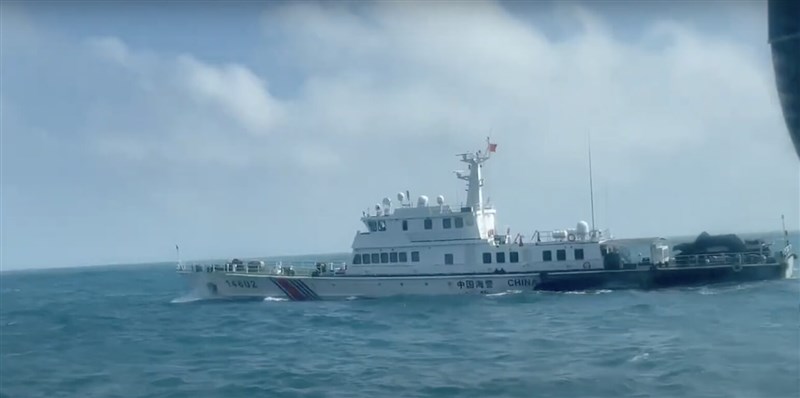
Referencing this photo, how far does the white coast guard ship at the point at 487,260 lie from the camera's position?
25797 mm

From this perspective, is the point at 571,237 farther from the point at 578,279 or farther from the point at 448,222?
the point at 448,222

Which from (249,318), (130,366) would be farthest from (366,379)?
(249,318)

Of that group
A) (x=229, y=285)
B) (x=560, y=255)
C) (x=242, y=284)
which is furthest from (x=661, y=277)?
(x=229, y=285)

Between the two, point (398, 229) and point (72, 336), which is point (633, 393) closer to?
point (398, 229)

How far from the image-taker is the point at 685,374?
11.7 metres

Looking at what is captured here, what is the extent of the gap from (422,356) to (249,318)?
10.6m

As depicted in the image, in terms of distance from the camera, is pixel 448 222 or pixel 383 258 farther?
pixel 383 258

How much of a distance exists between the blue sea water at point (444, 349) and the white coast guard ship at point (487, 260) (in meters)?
0.61

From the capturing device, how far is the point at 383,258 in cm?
2695

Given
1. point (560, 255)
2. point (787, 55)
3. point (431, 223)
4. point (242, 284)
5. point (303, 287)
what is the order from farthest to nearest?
point (242, 284) < point (303, 287) < point (431, 223) < point (560, 255) < point (787, 55)

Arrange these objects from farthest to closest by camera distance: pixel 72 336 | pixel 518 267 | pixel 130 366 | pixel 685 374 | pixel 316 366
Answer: pixel 518 267 < pixel 72 336 < pixel 130 366 < pixel 316 366 < pixel 685 374

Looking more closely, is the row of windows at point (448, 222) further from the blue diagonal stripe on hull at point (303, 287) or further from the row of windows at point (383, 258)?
the blue diagonal stripe on hull at point (303, 287)

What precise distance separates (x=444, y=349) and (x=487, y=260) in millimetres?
10577

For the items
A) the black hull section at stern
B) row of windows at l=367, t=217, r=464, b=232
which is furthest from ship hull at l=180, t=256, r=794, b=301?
row of windows at l=367, t=217, r=464, b=232
